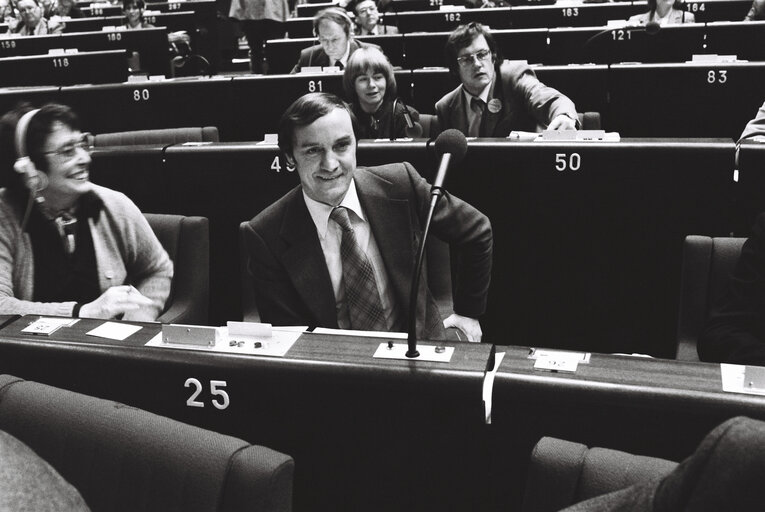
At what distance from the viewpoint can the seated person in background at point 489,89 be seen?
12.5ft

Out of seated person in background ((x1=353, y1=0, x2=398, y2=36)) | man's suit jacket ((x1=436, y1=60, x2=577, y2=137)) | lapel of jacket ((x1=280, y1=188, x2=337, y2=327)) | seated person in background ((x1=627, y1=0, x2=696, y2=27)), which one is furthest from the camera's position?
seated person in background ((x1=353, y1=0, x2=398, y2=36))

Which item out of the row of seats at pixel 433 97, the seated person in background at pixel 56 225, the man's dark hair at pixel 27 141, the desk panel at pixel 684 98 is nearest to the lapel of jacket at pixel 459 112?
the row of seats at pixel 433 97

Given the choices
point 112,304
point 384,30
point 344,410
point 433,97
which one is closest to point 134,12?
point 384,30

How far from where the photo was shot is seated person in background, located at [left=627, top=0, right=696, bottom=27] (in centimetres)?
609

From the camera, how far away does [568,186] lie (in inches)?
108

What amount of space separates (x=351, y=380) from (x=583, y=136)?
1642 mm

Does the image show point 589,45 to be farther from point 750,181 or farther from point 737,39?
point 750,181

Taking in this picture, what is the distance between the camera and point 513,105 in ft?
12.6

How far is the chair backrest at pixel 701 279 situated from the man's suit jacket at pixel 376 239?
1.73ft

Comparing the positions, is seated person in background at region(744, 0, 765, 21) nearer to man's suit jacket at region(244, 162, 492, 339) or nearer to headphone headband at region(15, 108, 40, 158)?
man's suit jacket at region(244, 162, 492, 339)

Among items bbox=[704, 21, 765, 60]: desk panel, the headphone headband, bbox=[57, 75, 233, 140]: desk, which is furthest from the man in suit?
bbox=[704, 21, 765, 60]: desk panel

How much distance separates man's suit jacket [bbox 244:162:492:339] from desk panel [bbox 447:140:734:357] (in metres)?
0.54

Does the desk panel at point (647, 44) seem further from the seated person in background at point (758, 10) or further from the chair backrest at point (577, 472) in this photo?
the chair backrest at point (577, 472)

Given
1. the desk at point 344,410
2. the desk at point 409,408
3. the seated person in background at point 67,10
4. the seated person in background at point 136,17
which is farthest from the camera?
the seated person in background at point 67,10
